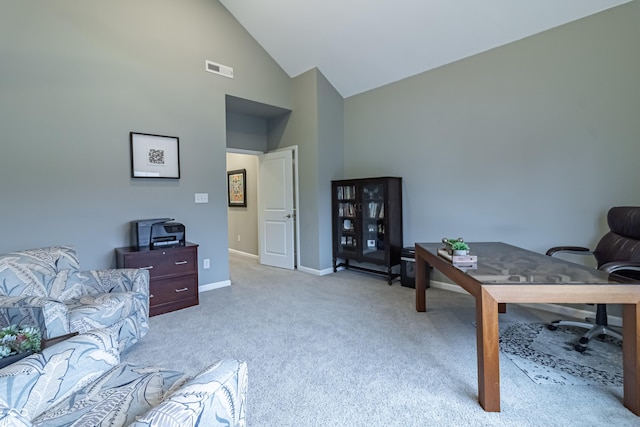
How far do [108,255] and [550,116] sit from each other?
186 inches

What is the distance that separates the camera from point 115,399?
1017mm

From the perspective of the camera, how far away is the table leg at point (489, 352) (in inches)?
62.3

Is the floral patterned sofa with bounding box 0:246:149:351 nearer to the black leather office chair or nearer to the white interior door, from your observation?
the white interior door

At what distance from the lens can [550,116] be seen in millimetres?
2953

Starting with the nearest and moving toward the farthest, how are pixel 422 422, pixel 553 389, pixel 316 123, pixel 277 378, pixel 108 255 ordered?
pixel 422 422, pixel 553 389, pixel 277 378, pixel 108 255, pixel 316 123

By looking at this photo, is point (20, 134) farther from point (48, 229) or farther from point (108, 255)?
point (108, 255)

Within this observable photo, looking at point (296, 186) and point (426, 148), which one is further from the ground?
point (426, 148)

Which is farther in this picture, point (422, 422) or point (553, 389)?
point (553, 389)

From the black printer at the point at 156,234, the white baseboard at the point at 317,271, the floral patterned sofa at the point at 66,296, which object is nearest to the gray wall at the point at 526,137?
the white baseboard at the point at 317,271

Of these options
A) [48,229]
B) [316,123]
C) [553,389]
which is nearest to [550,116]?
[553,389]

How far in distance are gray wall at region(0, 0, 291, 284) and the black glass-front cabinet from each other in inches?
66.0

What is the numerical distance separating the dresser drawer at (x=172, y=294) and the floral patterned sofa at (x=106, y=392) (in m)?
1.80

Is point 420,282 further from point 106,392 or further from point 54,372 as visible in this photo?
point 54,372

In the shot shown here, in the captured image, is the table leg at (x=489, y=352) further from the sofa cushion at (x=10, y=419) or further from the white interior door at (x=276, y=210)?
the white interior door at (x=276, y=210)
